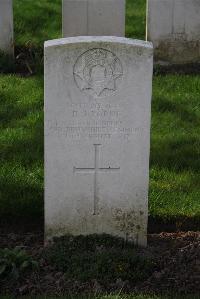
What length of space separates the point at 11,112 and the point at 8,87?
2.43ft

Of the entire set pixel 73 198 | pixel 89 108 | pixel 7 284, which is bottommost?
pixel 7 284

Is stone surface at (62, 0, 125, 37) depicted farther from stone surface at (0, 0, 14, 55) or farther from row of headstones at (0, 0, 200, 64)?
stone surface at (0, 0, 14, 55)

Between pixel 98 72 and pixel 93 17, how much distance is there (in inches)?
177

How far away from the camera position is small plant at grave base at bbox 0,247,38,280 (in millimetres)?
4289

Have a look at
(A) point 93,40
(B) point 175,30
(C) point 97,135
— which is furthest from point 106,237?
(B) point 175,30

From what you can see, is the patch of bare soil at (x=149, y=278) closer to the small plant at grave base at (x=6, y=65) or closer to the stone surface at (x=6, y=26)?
the small plant at grave base at (x=6, y=65)

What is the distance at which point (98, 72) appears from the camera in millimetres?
4555

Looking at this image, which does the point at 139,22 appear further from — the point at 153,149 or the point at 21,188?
the point at 21,188

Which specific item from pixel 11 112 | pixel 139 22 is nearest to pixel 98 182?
pixel 11 112

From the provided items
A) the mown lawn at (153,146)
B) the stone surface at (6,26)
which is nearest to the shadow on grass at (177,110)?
the mown lawn at (153,146)

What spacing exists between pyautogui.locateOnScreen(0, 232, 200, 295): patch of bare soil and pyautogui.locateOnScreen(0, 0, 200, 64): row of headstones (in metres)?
4.49

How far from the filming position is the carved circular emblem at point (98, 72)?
4.52m

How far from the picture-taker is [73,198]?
15.5 ft

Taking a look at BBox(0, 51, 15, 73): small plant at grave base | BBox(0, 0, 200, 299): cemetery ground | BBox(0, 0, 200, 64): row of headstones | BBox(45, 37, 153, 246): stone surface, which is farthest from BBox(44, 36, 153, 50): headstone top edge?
BBox(0, 0, 200, 64): row of headstones
